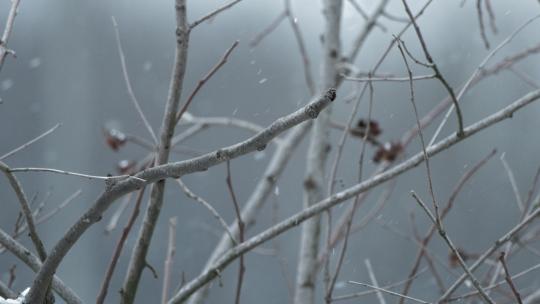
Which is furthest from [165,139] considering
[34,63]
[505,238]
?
[34,63]

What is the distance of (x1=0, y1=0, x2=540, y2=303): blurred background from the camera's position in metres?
3.03

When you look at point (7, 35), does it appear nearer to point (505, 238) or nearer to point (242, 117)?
point (505, 238)

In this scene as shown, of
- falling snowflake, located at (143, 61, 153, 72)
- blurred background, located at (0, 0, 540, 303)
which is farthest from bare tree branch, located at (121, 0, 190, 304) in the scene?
falling snowflake, located at (143, 61, 153, 72)

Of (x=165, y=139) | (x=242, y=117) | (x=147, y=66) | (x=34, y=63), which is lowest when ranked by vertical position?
(x=165, y=139)

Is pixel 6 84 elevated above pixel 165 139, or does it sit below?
above

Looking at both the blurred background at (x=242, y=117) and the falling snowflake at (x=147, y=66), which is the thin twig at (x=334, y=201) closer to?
the blurred background at (x=242, y=117)

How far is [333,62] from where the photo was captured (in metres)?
1.27

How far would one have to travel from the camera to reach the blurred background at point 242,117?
3.03 meters

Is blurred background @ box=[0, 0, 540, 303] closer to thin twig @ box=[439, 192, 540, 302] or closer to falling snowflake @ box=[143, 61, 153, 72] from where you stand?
falling snowflake @ box=[143, 61, 153, 72]

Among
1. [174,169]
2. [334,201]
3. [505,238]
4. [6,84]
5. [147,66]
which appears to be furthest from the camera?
[6,84]

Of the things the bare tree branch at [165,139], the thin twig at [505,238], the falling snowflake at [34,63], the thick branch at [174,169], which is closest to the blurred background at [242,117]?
the falling snowflake at [34,63]

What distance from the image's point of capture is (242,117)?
332cm

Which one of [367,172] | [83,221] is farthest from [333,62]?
[367,172]

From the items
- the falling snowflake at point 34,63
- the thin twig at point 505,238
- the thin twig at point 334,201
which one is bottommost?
the thin twig at point 505,238
